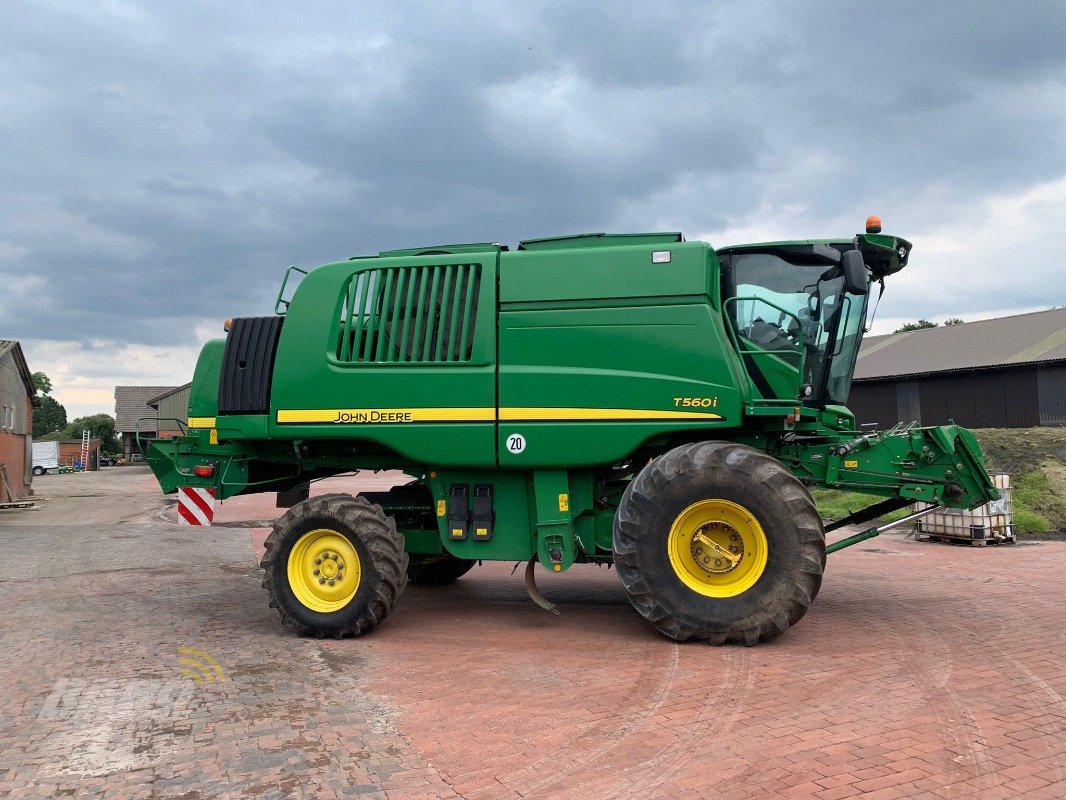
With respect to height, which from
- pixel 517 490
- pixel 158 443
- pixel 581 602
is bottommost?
pixel 581 602

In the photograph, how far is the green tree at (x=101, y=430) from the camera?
2844 inches

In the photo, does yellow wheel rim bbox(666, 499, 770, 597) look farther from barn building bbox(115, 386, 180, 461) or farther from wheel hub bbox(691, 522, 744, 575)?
barn building bbox(115, 386, 180, 461)

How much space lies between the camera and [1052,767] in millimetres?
4320

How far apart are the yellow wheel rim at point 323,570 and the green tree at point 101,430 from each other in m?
69.6

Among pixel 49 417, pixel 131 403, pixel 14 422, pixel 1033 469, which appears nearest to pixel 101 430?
pixel 131 403

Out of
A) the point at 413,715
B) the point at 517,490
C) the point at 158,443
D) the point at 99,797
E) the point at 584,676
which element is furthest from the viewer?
the point at 158,443

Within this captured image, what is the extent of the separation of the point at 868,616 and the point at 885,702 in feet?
9.19

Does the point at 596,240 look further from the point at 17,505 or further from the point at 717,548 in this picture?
the point at 17,505

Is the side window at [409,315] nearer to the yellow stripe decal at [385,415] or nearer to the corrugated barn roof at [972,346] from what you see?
the yellow stripe decal at [385,415]

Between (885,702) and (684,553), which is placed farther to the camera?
(684,553)

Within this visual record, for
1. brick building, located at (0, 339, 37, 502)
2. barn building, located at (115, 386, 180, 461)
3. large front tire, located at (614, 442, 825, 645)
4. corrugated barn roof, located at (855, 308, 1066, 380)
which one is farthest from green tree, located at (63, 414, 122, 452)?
large front tire, located at (614, 442, 825, 645)

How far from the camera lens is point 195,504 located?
872 cm

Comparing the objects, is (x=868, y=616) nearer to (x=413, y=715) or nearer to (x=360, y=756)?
(x=413, y=715)

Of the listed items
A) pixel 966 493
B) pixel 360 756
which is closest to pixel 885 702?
pixel 966 493
